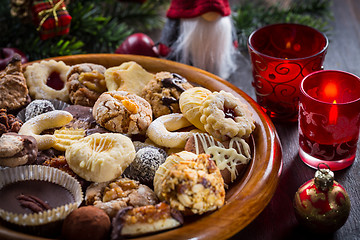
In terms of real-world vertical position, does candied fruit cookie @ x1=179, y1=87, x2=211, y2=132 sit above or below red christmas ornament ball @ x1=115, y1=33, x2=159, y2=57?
above

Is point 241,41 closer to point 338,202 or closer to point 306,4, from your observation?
point 306,4

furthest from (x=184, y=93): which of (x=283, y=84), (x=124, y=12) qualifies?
(x=124, y=12)

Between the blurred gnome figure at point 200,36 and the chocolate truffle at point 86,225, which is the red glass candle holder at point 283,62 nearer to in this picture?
the blurred gnome figure at point 200,36

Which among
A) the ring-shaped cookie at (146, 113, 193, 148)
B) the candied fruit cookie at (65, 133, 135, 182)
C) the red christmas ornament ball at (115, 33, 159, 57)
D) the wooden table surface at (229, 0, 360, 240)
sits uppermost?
the candied fruit cookie at (65, 133, 135, 182)

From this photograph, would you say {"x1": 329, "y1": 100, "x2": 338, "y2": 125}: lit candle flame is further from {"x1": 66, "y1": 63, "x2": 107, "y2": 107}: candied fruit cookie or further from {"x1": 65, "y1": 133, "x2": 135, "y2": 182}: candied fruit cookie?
{"x1": 66, "y1": 63, "x2": 107, "y2": 107}: candied fruit cookie

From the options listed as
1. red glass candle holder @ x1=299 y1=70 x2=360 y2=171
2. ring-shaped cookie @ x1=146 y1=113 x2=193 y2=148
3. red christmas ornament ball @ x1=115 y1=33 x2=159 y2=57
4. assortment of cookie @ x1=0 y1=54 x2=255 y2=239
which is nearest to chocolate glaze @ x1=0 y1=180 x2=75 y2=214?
assortment of cookie @ x1=0 y1=54 x2=255 y2=239

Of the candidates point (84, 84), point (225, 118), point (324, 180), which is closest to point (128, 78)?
point (84, 84)

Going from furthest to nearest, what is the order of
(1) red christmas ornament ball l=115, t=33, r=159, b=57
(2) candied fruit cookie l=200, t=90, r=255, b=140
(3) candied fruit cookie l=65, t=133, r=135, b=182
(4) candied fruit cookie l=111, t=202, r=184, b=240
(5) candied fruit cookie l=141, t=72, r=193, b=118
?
(1) red christmas ornament ball l=115, t=33, r=159, b=57 < (5) candied fruit cookie l=141, t=72, r=193, b=118 < (2) candied fruit cookie l=200, t=90, r=255, b=140 < (3) candied fruit cookie l=65, t=133, r=135, b=182 < (4) candied fruit cookie l=111, t=202, r=184, b=240

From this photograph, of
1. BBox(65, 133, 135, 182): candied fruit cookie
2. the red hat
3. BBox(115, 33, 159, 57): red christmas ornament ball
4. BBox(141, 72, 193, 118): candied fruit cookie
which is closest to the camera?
BBox(65, 133, 135, 182): candied fruit cookie

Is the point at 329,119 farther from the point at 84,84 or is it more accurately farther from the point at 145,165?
the point at 84,84
